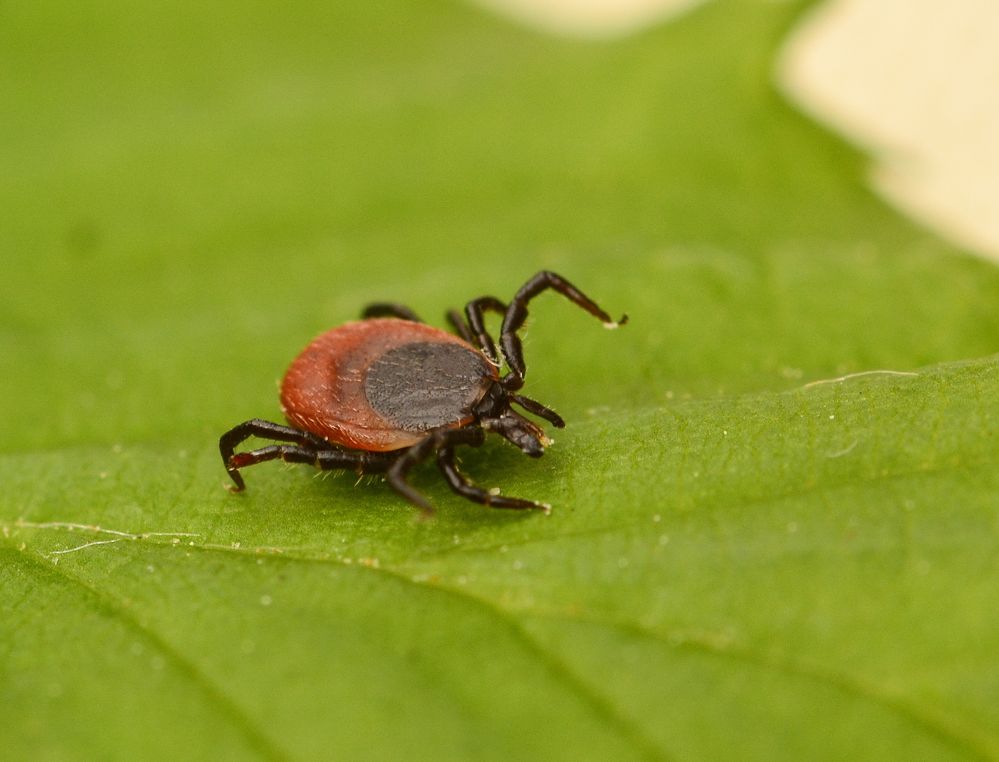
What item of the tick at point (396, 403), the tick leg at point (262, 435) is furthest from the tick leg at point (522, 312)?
the tick leg at point (262, 435)

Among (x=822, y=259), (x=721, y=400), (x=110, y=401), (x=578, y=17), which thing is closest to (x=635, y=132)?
(x=822, y=259)

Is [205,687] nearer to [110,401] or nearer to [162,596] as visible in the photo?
[162,596]

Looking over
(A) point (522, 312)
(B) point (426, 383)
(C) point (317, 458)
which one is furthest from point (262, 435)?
(A) point (522, 312)

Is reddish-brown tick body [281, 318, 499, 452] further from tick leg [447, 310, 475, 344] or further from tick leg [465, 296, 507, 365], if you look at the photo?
tick leg [447, 310, 475, 344]

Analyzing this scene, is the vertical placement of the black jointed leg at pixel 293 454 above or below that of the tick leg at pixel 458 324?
below

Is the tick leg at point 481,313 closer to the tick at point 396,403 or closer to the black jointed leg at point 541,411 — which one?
the tick at point 396,403

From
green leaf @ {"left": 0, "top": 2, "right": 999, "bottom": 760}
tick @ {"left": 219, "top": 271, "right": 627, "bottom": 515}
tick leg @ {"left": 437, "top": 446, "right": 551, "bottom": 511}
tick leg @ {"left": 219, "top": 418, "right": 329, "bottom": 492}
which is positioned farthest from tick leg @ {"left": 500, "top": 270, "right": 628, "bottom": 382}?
tick leg @ {"left": 219, "top": 418, "right": 329, "bottom": 492}

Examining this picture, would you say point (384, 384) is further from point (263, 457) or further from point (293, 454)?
point (263, 457)
